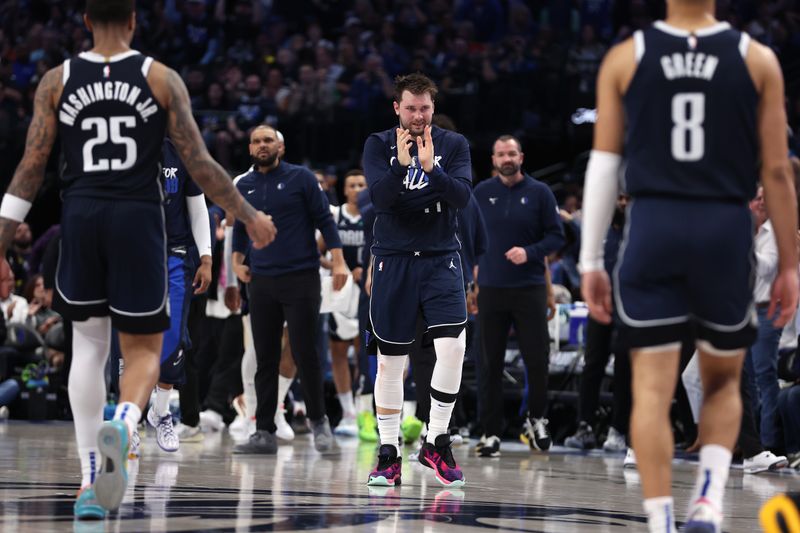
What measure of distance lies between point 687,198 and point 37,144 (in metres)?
2.45

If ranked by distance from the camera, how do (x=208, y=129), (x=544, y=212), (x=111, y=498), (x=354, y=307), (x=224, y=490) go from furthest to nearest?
(x=208, y=129) < (x=354, y=307) < (x=544, y=212) < (x=224, y=490) < (x=111, y=498)

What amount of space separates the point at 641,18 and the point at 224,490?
561 inches

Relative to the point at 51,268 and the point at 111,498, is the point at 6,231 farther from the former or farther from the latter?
the point at 51,268

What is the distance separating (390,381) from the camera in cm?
666

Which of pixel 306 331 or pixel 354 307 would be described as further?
pixel 354 307

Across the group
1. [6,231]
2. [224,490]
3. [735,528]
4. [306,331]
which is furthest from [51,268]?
[735,528]

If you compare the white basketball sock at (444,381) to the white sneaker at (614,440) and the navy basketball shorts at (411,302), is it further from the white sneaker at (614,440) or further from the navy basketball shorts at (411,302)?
the white sneaker at (614,440)

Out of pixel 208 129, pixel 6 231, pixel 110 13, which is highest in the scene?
pixel 208 129

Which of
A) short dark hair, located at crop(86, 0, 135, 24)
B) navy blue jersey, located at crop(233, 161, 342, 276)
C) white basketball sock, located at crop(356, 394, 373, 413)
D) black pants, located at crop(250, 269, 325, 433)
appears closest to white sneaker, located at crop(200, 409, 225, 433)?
white basketball sock, located at crop(356, 394, 373, 413)

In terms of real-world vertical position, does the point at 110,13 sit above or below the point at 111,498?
above

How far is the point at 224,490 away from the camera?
19.3 feet

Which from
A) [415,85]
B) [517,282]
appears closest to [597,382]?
[517,282]

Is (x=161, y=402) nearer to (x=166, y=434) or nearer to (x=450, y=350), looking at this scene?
(x=166, y=434)

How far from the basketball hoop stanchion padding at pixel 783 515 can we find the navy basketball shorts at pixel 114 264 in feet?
7.55
